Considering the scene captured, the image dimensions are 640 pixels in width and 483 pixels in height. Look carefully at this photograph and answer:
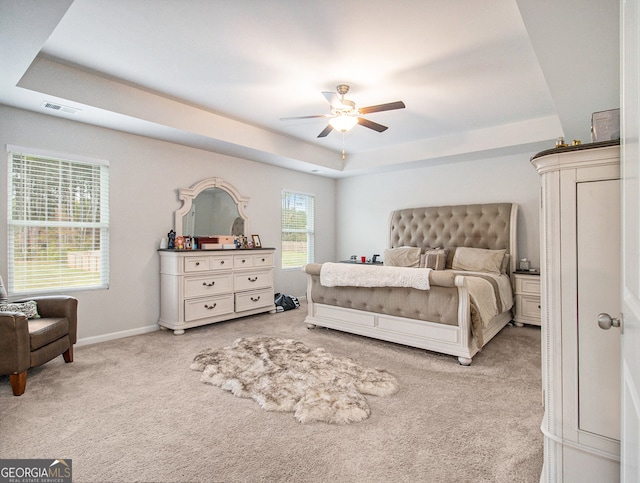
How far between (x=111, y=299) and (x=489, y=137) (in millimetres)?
5256

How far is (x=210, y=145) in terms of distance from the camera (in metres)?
4.57

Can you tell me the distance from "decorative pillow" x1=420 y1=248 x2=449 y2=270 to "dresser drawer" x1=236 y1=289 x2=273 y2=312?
2.34m

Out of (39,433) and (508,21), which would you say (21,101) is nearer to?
(39,433)

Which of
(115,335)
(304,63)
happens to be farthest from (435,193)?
(115,335)

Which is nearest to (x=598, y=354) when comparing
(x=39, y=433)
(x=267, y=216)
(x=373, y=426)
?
(x=373, y=426)

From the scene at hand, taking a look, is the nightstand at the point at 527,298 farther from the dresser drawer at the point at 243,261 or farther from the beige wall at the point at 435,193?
the dresser drawer at the point at 243,261

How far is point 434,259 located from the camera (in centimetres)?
489

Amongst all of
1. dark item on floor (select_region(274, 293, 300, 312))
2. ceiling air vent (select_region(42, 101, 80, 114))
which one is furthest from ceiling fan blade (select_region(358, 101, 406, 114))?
dark item on floor (select_region(274, 293, 300, 312))

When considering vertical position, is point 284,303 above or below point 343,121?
below

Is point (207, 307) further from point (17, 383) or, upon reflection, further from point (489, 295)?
point (489, 295)

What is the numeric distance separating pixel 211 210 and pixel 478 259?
380 centimetres

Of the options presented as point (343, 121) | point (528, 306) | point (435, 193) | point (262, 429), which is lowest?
point (262, 429)

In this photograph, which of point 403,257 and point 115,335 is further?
point 403,257

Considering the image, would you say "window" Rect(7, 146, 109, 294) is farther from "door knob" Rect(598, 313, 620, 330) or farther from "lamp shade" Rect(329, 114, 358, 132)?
"door knob" Rect(598, 313, 620, 330)
